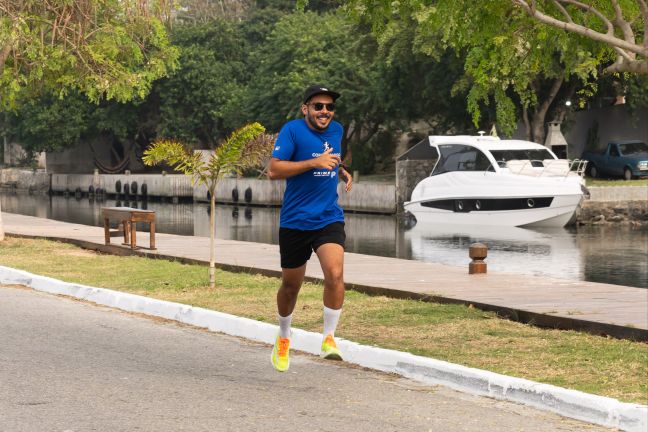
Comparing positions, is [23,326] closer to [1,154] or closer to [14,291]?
[14,291]

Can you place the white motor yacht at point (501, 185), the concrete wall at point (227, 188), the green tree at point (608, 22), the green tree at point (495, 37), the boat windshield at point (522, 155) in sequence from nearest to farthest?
the green tree at point (608, 22) → the green tree at point (495, 37) → the white motor yacht at point (501, 185) → the boat windshield at point (522, 155) → the concrete wall at point (227, 188)

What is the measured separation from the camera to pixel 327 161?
903 centimetres

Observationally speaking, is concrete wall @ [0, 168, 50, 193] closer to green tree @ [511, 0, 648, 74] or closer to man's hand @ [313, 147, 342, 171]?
green tree @ [511, 0, 648, 74]

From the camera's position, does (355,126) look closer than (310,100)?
No

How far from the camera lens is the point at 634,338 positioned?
36.8 ft

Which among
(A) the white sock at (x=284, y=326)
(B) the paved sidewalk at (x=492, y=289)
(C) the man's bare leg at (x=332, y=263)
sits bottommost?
(B) the paved sidewalk at (x=492, y=289)

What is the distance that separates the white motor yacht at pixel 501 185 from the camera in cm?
4016

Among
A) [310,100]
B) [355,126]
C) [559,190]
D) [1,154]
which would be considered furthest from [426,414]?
[1,154]

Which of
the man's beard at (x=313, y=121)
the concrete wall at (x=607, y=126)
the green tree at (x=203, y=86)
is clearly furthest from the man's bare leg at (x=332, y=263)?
the green tree at (x=203, y=86)

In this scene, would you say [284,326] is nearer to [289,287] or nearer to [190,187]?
[289,287]

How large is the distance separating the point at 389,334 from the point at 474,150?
30628 mm

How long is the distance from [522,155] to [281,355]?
107ft

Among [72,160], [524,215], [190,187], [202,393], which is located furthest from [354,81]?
[202,393]

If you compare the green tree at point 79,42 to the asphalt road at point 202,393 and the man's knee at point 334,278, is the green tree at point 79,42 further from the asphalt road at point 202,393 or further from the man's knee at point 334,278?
the man's knee at point 334,278
